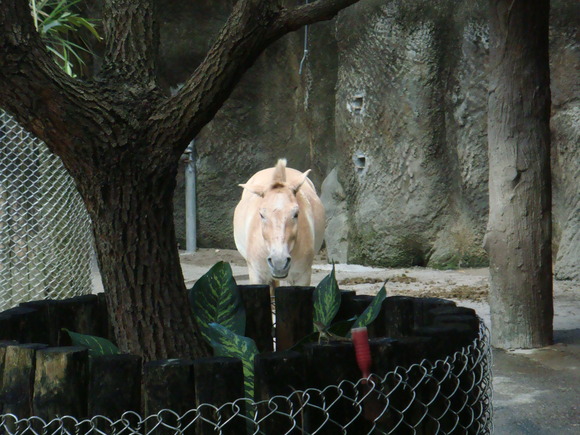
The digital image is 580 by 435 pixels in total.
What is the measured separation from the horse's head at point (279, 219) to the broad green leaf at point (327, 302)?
2297mm

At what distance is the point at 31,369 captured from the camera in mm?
2291

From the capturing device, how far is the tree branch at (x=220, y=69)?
260 centimetres

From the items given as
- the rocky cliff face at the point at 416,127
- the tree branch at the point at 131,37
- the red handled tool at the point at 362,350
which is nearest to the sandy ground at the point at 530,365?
the red handled tool at the point at 362,350

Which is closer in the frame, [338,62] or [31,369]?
[31,369]

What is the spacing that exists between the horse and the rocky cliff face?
110 inches

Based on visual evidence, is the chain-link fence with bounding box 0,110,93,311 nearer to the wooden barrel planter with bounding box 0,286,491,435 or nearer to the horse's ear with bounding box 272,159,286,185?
the horse's ear with bounding box 272,159,286,185

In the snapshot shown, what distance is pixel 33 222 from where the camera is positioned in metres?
5.48

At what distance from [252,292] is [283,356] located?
106 centimetres

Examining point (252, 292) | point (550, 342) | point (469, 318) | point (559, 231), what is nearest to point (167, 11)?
point (559, 231)

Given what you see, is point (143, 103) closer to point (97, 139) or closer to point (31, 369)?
point (97, 139)

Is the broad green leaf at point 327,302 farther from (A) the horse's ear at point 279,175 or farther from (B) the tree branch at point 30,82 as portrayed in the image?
(A) the horse's ear at point 279,175

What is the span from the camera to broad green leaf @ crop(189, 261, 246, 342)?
3082 mm

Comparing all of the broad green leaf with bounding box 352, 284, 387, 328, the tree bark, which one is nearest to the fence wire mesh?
the broad green leaf with bounding box 352, 284, 387, 328

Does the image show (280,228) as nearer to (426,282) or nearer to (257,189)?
(257,189)
